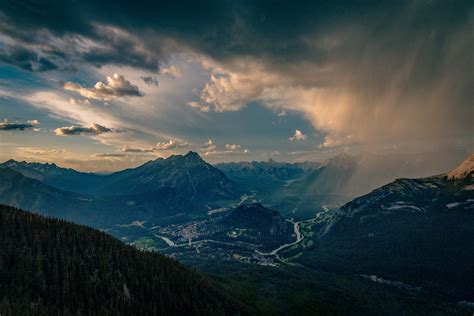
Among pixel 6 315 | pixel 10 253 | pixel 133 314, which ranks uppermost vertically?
pixel 10 253

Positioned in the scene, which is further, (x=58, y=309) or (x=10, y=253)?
(x=10, y=253)

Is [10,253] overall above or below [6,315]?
above

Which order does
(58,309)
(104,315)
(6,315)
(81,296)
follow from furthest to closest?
(81,296) → (104,315) → (58,309) → (6,315)

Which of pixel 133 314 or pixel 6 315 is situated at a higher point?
pixel 6 315

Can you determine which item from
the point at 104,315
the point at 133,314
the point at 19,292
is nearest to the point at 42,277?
the point at 19,292

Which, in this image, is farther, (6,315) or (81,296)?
(81,296)

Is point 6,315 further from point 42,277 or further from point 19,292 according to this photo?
point 42,277

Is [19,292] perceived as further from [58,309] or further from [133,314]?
[133,314]

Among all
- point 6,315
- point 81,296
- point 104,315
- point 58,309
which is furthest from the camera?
point 81,296

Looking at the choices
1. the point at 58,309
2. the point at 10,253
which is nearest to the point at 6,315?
the point at 58,309
